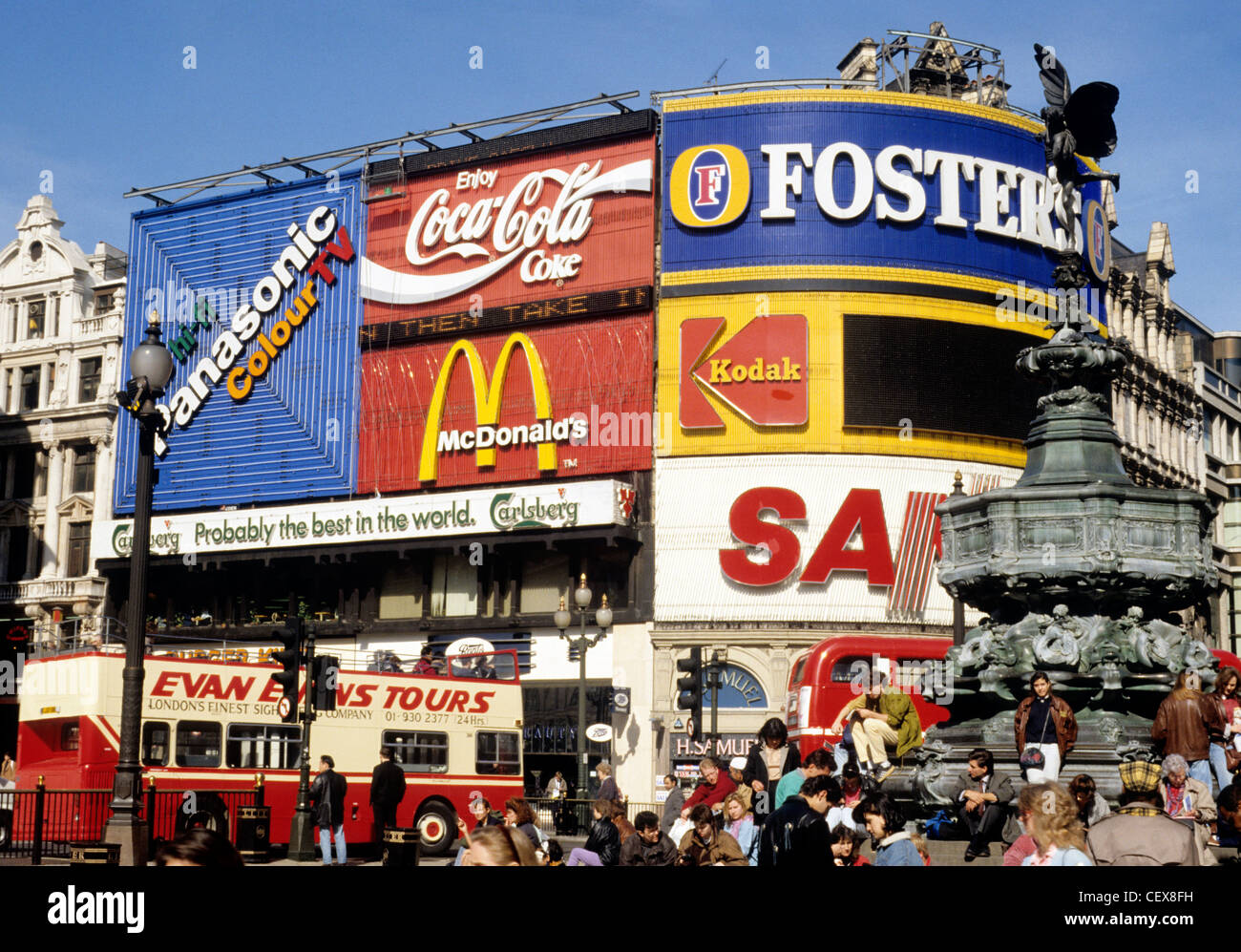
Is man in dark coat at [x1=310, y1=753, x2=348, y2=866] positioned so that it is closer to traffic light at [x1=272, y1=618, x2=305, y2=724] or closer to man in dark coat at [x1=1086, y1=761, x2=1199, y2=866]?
traffic light at [x1=272, y1=618, x2=305, y2=724]

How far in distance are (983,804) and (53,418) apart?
57.9m

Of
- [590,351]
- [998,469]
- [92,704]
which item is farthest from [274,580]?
[92,704]

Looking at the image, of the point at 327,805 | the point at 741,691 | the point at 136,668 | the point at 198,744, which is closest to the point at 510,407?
the point at 741,691

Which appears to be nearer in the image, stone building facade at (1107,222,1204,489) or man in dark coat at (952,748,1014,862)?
man in dark coat at (952,748,1014,862)

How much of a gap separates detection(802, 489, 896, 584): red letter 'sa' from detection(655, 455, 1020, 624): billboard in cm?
3

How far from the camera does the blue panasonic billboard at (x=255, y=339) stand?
59.8 meters

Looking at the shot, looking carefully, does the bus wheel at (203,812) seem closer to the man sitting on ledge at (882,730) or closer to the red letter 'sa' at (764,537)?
the man sitting on ledge at (882,730)

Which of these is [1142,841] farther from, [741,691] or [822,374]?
[822,374]

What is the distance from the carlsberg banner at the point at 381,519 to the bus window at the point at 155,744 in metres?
23.6

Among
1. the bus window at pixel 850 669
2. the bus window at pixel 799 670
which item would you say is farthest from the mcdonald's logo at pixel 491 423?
the bus window at pixel 850 669

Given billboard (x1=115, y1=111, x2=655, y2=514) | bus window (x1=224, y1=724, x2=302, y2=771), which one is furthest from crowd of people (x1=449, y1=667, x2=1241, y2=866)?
billboard (x1=115, y1=111, x2=655, y2=514)

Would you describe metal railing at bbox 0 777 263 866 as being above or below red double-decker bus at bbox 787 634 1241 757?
below

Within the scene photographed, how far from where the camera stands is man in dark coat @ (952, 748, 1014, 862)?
1396cm

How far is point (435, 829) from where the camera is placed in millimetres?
33188
